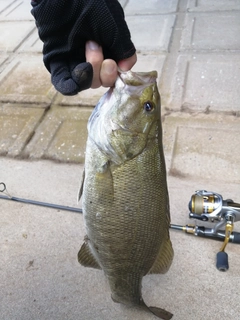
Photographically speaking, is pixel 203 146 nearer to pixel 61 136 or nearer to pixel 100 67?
pixel 61 136

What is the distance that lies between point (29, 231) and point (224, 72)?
8.57 feet

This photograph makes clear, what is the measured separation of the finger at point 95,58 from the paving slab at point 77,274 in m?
1.19

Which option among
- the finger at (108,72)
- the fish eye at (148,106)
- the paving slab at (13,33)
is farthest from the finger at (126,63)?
the paving slab at (13,33)

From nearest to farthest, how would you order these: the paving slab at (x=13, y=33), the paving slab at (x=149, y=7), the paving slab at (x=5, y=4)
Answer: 1. the paving slab at (x=13, y=33)
2. the paving slab at (x=149, y=7)
3. the paving slab at (x=5, y=4)

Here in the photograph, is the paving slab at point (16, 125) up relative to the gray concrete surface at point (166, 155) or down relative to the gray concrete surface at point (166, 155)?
up

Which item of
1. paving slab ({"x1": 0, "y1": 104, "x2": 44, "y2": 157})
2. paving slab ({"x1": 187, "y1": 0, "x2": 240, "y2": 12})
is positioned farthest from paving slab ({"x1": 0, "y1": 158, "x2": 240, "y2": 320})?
paving slab ({"x1": 187, "y1": 0, "x2": 240, "y2": 12})

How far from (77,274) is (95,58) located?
4.34 feet

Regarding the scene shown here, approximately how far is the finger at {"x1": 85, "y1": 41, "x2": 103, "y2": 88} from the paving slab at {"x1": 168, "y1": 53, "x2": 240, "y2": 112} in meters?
1.76

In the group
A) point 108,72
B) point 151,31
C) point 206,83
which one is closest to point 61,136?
point 206,83

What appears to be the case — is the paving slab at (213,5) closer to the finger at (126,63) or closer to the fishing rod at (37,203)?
the finger at (126,63)

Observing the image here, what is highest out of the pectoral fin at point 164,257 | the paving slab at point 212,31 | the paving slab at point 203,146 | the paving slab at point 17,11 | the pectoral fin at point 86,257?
the pectoral fin at point 164,257

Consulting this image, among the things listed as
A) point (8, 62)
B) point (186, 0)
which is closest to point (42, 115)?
point (8, 62)

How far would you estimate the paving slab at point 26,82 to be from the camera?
363 cm

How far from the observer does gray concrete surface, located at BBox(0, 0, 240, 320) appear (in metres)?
2.02
